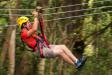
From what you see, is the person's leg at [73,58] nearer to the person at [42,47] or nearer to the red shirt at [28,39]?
the person at [42,47]

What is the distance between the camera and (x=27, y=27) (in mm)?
4379

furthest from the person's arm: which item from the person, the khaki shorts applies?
the khaki shorts

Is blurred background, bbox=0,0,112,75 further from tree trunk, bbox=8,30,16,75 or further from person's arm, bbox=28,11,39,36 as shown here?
person's arm, bbox=28,11,39,36

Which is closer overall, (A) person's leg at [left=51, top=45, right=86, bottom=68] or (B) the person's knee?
(A) person's leg at [left=51, top=45, right=86, bottom=68]

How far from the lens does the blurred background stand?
5.33 metres

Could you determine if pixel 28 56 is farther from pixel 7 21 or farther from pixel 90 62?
pixel 90 62

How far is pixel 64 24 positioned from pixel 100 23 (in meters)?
0.68

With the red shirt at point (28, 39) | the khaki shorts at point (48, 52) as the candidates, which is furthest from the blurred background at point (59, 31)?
the khaki shorts at point (48, 52)

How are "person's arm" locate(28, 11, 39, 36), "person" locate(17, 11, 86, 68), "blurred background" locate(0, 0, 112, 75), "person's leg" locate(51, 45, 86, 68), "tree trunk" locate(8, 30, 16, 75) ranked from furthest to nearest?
"blurred background" locate(0, 0, 112, 75), "tree trunk" locate(8, 30, 16, 75), "person" locate(17, 11, 86, 68), "person's leg" locate(51, 45, 86, 68), "person's arm" locate(28, 11, 39, 36)

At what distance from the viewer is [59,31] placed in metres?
5.63

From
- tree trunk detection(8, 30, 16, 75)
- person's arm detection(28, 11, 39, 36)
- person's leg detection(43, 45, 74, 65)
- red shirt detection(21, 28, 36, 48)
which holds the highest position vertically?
person's arm detection(28, 11, 39, 36)

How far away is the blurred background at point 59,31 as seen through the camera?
5328 mm

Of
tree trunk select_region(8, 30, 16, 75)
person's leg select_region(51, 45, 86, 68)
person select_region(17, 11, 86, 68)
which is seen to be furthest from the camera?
tree trunk select_region(8, 30, 16, 75)

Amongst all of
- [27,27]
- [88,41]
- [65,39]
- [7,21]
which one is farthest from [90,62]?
[27,27]
